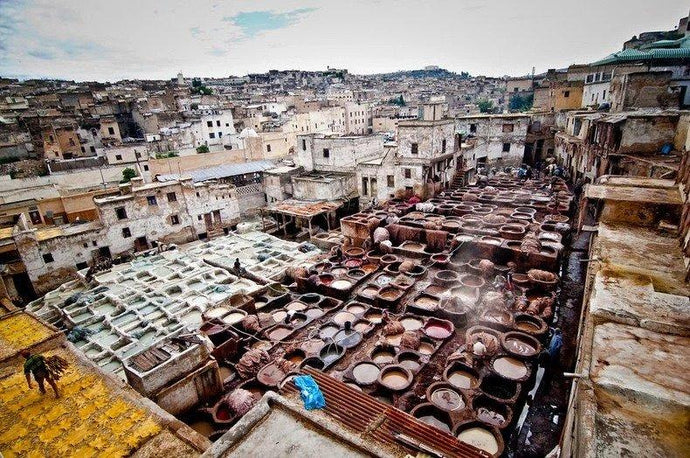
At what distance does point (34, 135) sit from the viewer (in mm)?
39344

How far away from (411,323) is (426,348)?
185 centimetres

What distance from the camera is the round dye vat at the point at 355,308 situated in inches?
673

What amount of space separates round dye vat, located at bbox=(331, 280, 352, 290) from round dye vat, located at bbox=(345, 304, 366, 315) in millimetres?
1497

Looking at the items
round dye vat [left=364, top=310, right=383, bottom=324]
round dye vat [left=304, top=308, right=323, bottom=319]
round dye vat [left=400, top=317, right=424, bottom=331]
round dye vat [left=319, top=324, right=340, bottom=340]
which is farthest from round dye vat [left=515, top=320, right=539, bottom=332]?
round dye vat [left=304, top=308, right=323, bottom=319]

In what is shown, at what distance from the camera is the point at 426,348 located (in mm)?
14117

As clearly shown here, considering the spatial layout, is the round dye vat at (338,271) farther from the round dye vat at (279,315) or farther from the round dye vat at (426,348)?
the round dye vat at (426,348)

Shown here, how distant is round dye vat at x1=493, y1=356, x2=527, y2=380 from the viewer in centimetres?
1196

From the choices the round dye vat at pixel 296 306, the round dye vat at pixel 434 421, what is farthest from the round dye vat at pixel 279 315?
the round dye vat at pixel 434 421

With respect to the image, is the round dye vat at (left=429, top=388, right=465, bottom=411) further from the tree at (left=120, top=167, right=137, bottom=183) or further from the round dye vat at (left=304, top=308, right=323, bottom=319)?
the tree at (left=120, top=167, right=137, bottom=183)

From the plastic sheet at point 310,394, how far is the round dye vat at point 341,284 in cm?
1133

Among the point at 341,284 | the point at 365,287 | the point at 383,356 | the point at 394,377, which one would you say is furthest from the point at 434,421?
the point at 341,284

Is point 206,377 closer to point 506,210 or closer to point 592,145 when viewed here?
point 506,210

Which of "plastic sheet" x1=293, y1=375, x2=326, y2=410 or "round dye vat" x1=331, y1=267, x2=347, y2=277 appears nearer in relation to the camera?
"plastic sheet" x1=293, y1=375, x2=326, y2=410

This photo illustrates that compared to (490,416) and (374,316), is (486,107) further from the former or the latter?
(490,416)
